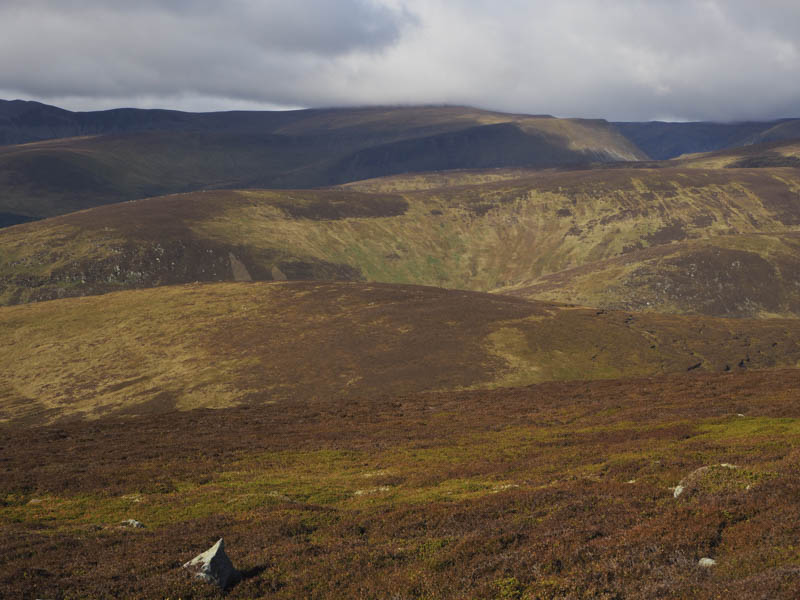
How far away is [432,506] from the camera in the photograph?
2455cm

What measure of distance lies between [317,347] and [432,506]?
71288 millimetres

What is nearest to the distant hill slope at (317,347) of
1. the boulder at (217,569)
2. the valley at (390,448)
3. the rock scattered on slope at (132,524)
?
the valley at (390,448)

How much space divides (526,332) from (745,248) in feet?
412

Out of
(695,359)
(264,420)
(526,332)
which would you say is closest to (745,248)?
(695,359)

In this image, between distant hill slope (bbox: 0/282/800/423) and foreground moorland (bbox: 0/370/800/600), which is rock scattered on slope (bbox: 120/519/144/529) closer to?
foreground moorland (bbox: 0/370/800/600)

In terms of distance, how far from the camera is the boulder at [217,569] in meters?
16.8

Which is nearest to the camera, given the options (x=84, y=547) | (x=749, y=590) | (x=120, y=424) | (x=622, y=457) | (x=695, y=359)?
(x=749, y=590)

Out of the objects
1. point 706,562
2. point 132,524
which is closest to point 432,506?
point 706,562

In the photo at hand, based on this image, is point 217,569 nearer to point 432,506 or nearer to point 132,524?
point 132,524

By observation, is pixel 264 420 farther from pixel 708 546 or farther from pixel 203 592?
pixel 708 546

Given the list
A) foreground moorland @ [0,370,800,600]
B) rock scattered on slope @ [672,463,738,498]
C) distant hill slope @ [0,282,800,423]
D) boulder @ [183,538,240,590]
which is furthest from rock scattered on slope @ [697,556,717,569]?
distant hill slope @ [0,282,800,423]

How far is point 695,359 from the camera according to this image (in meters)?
93.3

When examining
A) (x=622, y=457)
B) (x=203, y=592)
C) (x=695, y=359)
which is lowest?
(x=695, y=359)

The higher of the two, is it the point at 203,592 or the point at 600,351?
the point at 203,592
